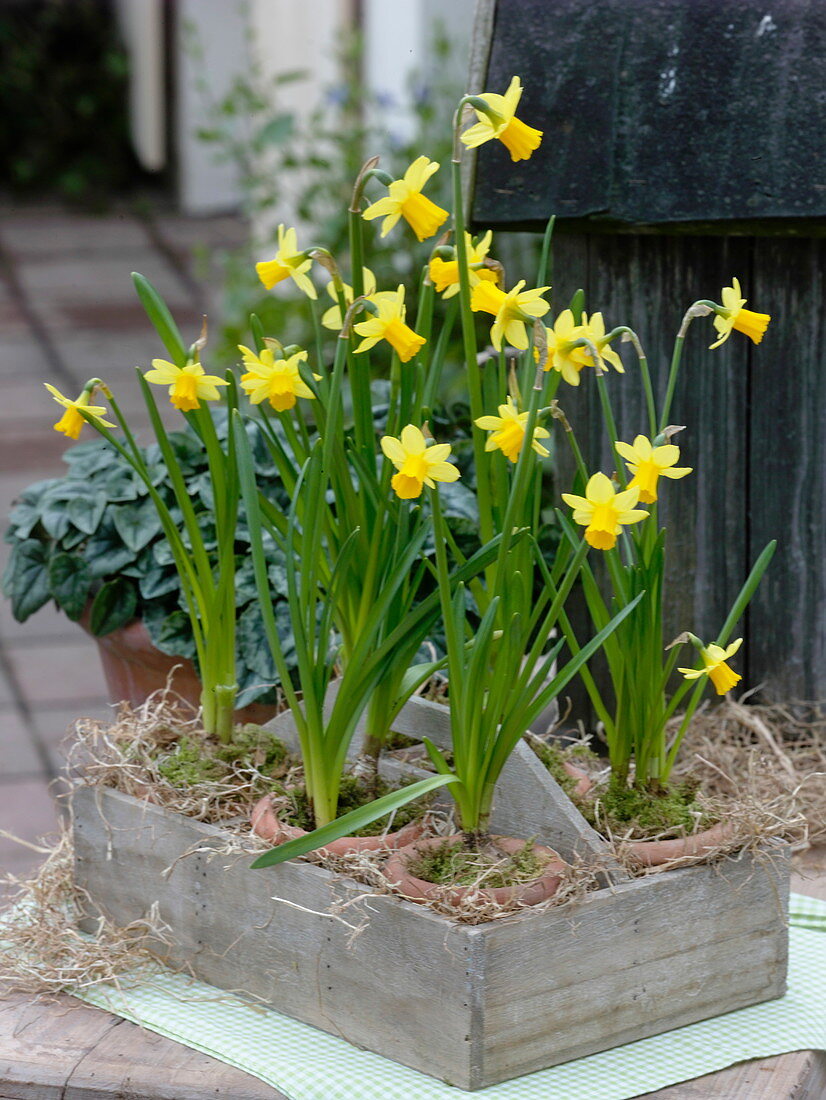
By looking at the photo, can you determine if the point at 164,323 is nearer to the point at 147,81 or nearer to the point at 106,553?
the point at 106,553

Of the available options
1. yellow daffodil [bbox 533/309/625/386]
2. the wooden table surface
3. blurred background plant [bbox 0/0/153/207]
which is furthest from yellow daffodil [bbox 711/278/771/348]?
blurred background plant [bbox 0/0/153/207]

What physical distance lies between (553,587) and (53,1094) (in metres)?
0.57

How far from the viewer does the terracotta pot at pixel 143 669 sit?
1.76m

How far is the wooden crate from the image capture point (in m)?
1.12

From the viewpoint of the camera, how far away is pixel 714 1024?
1.24 m

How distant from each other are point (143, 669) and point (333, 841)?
708mm

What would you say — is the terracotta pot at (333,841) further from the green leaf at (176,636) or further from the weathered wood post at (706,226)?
the weathered wood post at (706,226)

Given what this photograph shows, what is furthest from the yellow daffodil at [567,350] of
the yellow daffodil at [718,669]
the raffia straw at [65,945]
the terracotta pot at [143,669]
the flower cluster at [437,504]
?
the terracotta pot at [143,669]

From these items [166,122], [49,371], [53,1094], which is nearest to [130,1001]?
[53,1094]

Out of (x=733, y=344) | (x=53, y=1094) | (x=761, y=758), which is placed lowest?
(x=53, y=1094)

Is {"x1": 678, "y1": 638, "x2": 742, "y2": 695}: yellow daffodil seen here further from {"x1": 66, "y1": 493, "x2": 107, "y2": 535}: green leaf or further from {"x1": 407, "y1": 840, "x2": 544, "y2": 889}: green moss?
{"x1": 66, "y1": 493, "x2": 107, "y2": 535}: green leaf

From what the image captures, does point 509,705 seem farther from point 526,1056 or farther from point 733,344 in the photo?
point 733,344

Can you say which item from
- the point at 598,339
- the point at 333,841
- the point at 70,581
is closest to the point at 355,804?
the point at 333,841

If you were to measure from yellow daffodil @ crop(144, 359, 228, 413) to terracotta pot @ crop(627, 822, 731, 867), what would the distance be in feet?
1.68
